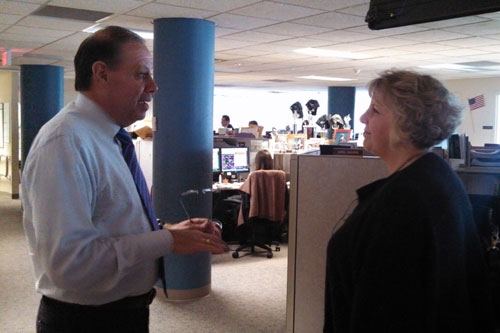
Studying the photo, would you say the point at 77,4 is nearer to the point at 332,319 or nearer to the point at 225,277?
the point at 225,277

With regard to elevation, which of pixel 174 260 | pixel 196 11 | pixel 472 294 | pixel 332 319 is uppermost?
pixel 196 11

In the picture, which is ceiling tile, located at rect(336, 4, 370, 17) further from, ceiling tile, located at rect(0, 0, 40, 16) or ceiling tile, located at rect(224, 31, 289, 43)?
ceiling tile, located at rect(0, 0, 40, 16)

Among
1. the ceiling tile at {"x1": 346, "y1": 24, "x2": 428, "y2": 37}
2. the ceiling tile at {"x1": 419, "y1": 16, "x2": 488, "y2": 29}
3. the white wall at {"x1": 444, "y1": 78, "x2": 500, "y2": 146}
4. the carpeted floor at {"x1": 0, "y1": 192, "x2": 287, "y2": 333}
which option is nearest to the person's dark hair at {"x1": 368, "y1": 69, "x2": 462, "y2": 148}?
the carpeted floor at {"x1": 0, "y1": 192, "x2": 287, "y2": 333}

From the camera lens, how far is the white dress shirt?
47.8 inches

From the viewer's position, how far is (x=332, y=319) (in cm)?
155

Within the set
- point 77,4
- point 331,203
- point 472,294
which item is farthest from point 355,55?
point 472,294

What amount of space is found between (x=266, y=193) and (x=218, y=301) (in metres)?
1.76

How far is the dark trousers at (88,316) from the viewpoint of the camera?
4.54 feet

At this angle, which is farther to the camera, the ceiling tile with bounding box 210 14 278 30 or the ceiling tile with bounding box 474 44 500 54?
the ceiling tile with bounding box 474 44 500 54

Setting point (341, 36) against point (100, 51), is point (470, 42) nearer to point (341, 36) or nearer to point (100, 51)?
point (341, 36)

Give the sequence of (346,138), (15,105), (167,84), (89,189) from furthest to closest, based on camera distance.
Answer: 1. (15,105)
2. (346,138)
3. (167,84)
4. (89,189)

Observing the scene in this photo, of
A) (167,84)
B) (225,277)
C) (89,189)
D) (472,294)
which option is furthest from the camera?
(225,277)

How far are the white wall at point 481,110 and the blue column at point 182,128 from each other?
806cm

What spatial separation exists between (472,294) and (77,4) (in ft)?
14.0
